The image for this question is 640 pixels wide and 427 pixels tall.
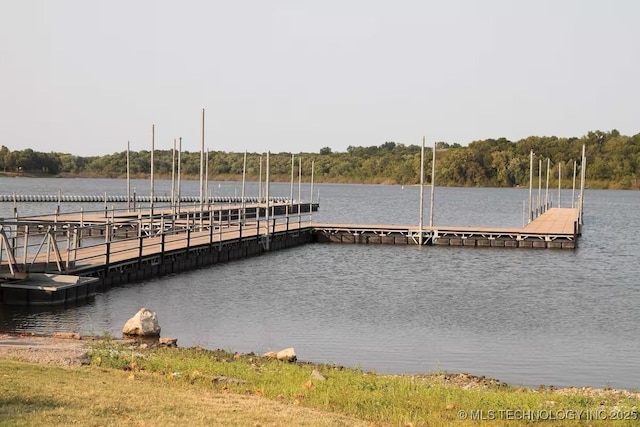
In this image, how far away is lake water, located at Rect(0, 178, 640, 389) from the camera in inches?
850

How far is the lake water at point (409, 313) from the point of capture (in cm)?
2159

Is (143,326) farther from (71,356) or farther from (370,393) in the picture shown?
(370,393)

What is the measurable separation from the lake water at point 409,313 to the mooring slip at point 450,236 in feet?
Result: 13.9

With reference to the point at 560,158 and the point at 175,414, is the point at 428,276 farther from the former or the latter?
the point at 560,158

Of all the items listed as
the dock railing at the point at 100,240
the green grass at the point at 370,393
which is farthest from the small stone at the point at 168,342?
the dock railing at the point at 100,240

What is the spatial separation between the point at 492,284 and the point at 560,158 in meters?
138

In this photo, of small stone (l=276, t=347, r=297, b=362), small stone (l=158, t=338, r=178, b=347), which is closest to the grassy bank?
small stone (l=276, t=347, r=297, b=362)

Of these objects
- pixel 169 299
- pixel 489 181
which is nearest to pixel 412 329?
pixel 169 299

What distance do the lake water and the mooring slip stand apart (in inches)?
167

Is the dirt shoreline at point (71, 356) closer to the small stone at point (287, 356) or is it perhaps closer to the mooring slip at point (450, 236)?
the small stone at point (287, 356)

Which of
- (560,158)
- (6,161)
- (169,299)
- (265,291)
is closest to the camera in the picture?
(169,299)

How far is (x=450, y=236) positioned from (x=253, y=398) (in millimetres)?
42510

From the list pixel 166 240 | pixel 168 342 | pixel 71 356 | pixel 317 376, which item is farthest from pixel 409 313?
pixel 166 240

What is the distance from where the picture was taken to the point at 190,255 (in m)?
40.1
